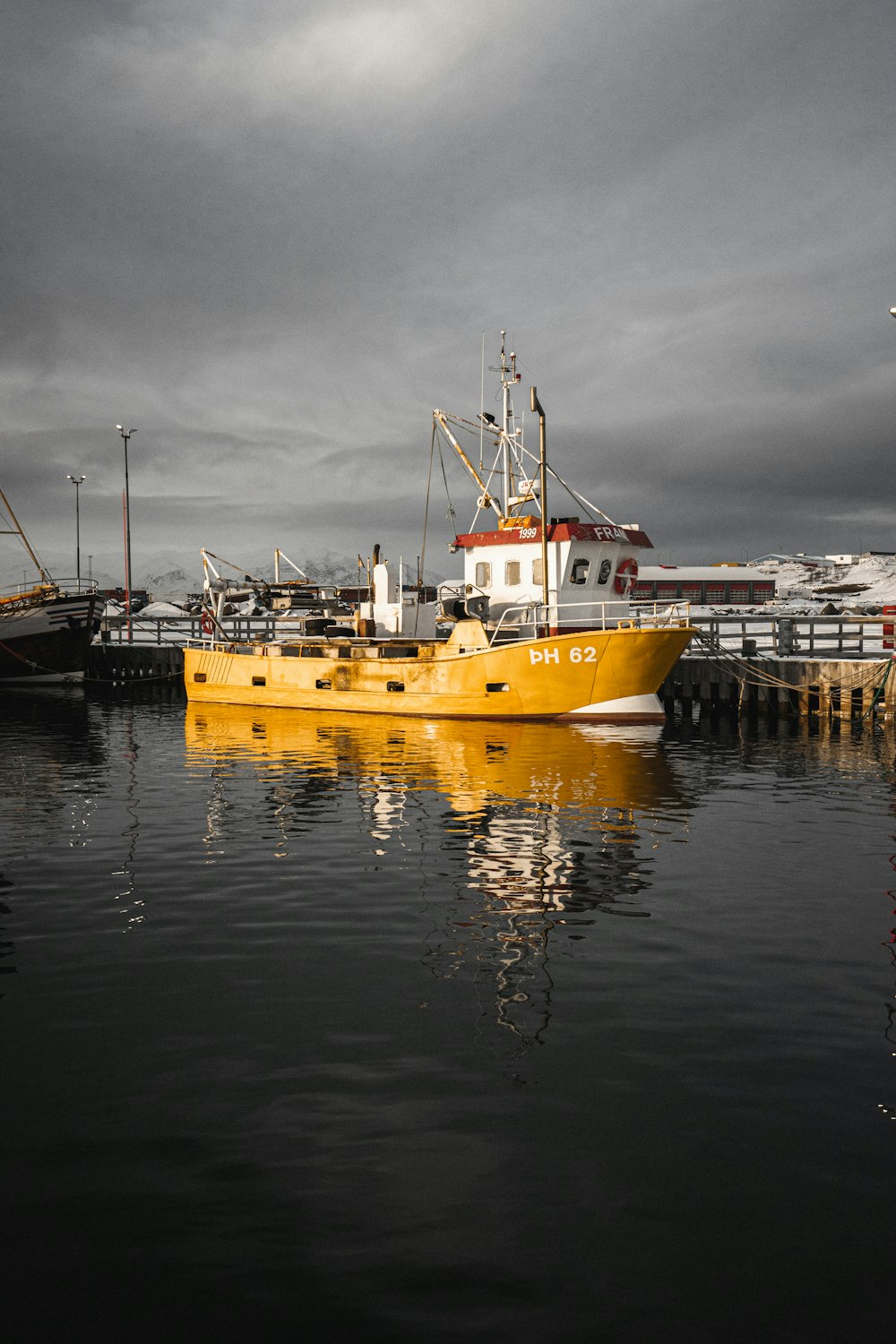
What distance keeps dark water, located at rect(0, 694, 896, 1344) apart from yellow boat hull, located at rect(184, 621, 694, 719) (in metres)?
11.7

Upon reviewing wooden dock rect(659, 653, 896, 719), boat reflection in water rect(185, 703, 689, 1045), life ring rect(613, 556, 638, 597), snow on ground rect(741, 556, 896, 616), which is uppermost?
snow on ground rect(741, 556, 896, 616)

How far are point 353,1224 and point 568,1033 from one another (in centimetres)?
240

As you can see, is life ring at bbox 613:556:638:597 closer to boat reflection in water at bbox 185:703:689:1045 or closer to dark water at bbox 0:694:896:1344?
boat reflection in water at bbox 185:703:689:1045

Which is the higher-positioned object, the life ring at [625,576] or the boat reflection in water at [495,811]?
the life ring at [625,576]

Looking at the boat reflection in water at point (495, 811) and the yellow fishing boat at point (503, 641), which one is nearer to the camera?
the boat reflection in water at point (495, 811)

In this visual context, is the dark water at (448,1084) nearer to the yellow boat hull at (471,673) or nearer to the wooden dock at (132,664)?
the yellow boat hull at (471,673)

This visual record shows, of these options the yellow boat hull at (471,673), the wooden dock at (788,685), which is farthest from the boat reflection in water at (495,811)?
the wooden dock at (788,685)

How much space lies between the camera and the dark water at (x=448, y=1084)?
4062mm

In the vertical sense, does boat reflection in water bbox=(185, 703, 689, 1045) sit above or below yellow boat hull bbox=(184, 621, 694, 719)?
below

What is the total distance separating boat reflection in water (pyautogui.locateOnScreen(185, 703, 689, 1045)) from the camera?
8.51 meters

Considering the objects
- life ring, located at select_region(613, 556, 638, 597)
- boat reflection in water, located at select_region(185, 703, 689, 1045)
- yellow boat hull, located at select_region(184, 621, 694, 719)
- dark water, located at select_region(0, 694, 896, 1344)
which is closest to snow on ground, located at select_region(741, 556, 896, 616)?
life ring, located at select_region(613, 556, 638, 597)

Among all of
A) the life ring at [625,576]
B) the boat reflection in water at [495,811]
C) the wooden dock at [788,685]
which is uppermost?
the life ring at [625,576]

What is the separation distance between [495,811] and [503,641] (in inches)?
495

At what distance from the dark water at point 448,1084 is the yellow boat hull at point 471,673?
11719 millimetres
